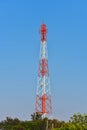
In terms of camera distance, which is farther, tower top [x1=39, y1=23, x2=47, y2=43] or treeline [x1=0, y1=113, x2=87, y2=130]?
tower top [x1=39, y1=23, x2=47, y2=43]

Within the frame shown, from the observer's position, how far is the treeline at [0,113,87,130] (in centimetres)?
3397

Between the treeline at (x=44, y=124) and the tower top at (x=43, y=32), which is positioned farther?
the tower top at (x=43, y=32)

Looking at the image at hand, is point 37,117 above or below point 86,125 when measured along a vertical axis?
above

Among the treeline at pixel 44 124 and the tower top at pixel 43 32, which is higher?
the tower top at pixel 43 32

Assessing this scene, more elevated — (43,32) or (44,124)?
(43,32)

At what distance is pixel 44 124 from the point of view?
160ft

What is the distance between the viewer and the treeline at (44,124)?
33966 millimetres

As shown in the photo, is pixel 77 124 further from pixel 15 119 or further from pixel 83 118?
pixel 15 119

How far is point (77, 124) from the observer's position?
33406mm

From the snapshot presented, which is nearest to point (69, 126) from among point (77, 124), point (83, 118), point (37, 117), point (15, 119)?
point (77, 124)

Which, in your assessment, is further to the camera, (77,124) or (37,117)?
(37,117)

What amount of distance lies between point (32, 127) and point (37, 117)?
10.5 ft

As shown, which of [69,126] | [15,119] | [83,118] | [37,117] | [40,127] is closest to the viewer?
[69,126]

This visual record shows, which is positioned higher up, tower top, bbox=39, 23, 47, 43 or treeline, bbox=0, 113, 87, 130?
tower top, bbox=39, 23, 47, 43
